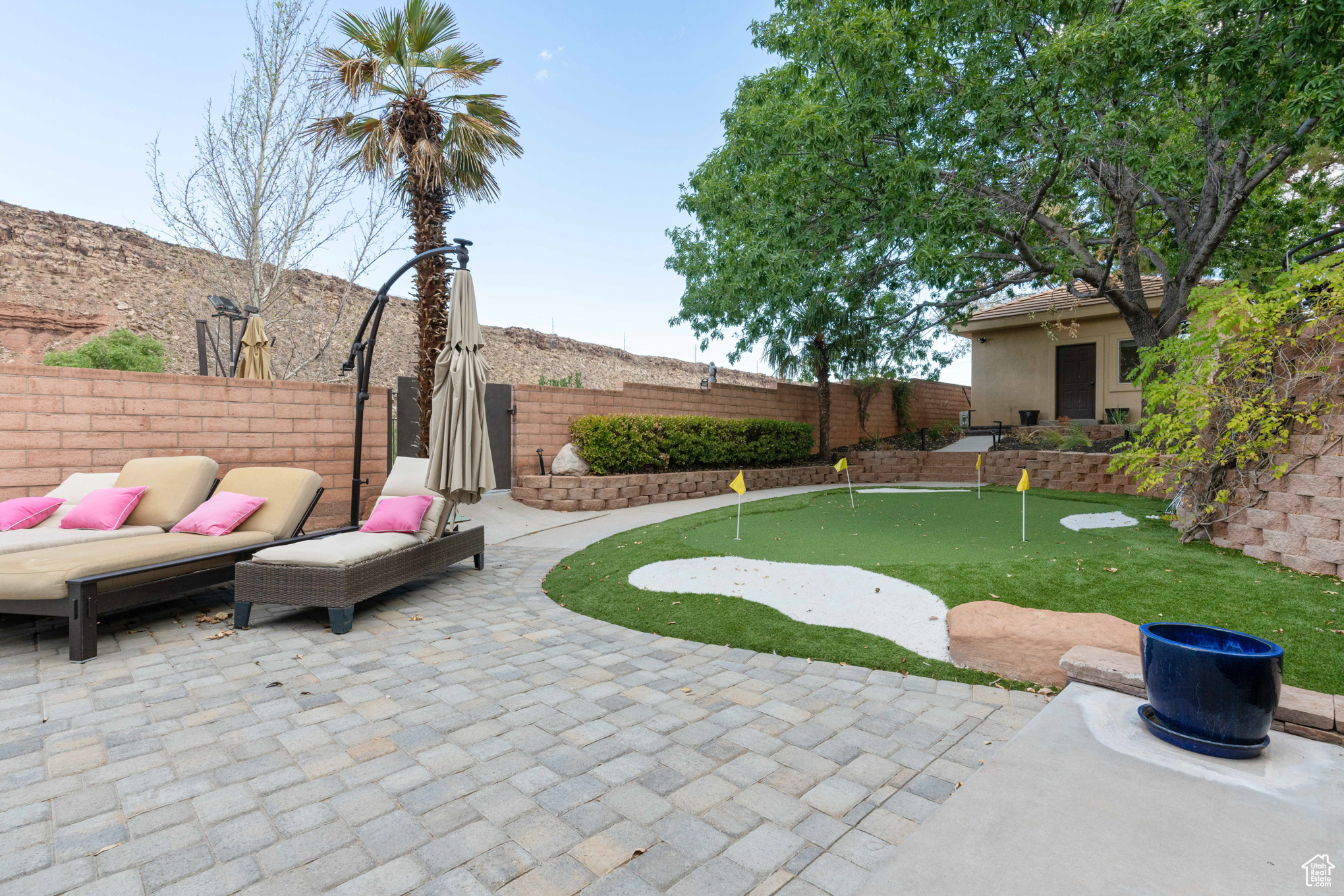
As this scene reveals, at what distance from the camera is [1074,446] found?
11.7 metres

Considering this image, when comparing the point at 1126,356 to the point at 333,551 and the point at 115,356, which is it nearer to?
the point at 333,551

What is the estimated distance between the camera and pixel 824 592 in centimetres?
470

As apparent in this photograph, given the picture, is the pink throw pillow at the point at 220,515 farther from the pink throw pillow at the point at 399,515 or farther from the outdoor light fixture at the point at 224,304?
the outdoor light fixture at the point at 224,304

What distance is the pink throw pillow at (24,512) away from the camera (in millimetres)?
4969

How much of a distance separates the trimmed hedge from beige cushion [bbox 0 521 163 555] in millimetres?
5791

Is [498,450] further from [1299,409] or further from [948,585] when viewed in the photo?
[1299,409]

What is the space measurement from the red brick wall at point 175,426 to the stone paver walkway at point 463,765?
117 inches

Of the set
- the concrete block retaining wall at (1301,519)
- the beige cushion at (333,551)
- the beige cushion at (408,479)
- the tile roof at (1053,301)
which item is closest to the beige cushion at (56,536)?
the beige cushion at (333,551)

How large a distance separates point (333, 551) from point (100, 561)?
50.7 inches

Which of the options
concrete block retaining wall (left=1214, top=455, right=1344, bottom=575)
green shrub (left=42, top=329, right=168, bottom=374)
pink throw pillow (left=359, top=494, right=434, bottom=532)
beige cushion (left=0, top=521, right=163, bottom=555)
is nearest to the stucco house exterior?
concrete block retaining wall (left=1214, top=455, right=1344, bottom=575)

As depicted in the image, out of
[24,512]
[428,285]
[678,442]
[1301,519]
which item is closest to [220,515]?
[24,512]

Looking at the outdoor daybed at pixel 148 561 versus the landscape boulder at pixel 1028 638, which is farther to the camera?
the outdoor daybed at pixel 148 561

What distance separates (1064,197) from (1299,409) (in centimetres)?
609

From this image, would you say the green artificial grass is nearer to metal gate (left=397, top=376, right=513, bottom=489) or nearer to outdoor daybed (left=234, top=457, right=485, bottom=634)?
outdoor daybed (left=234, top=457, right=485, bottom=634)
